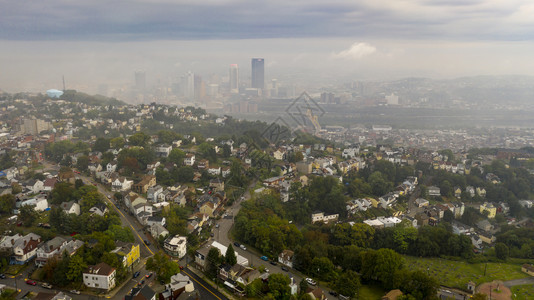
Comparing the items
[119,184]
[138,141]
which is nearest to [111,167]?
[119,184]

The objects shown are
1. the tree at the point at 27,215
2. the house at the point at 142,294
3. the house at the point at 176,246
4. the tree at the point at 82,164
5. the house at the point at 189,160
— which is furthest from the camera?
the house at the point at 189,160

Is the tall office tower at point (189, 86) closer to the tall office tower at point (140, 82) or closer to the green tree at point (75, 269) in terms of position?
the tall office tower at point (140, 82)

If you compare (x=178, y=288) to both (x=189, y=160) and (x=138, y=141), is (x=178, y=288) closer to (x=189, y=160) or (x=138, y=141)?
(x=189, y=160)

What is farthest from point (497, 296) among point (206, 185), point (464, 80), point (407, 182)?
point (464, 80)

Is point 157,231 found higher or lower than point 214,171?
lower

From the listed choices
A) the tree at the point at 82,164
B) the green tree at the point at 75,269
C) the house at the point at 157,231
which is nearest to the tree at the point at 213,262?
the house at the point at 157,231

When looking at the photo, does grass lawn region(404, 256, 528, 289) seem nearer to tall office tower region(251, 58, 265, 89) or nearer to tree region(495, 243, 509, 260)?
tree region(495, 243, 509, 260)
